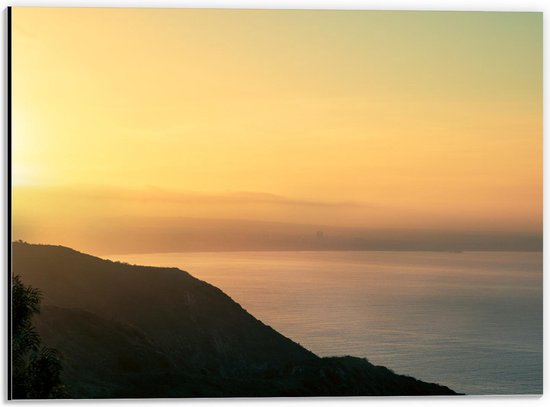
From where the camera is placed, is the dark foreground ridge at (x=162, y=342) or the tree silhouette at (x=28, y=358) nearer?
the tree silhouette at (x=28, y=358)

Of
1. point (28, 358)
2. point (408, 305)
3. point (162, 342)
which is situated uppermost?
point (408, 305)

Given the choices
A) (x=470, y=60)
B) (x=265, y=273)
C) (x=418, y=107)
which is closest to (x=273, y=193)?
(x=265, y=273)

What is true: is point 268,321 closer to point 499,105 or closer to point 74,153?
point 74,153

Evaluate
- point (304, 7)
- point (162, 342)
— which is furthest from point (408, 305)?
point (304, 7)

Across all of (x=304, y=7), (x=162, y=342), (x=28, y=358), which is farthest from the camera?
(x=162, y=342)

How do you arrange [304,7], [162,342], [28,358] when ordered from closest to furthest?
[28,358] → [304,7] → [162,342]

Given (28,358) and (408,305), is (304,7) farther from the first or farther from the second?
(28,358)

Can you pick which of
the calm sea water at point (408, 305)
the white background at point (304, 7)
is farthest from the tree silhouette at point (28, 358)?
the calm sea water at point (408, 305)

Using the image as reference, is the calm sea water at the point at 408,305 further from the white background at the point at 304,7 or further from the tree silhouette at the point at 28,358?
the tree silhouette at the point at 28,358
